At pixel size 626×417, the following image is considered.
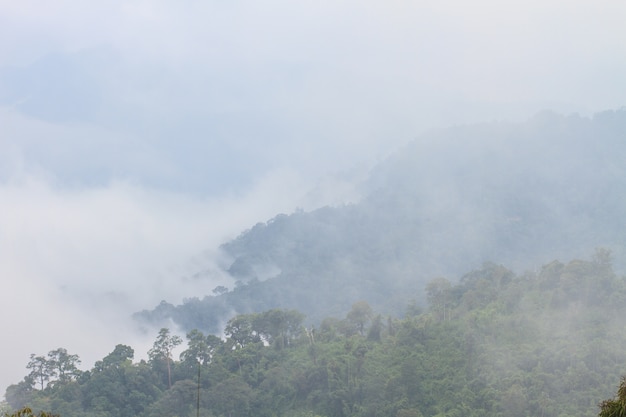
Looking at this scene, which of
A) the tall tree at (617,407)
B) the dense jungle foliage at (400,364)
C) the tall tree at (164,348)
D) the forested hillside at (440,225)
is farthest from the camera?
the forested hillside at (440,225)

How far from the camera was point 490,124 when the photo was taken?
4058 inches

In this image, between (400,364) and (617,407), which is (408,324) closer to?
(400,364)

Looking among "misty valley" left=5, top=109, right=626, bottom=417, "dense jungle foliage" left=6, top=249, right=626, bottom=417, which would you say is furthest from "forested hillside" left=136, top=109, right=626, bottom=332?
"dense jungle foliage" left=6, top=249, right=626, bottom=417

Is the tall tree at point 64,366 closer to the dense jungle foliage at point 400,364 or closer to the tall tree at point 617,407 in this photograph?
the dense jungle foliage at point 400,364

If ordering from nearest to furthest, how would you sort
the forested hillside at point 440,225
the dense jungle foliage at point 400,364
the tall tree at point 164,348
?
the dense jungle foliage at point 400,364, the tall tree at point 164,348, the forested hillside at point 440,225

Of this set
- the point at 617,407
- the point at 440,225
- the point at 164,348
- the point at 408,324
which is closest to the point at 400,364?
the point at 408,324

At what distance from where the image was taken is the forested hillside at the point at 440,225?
73500mm

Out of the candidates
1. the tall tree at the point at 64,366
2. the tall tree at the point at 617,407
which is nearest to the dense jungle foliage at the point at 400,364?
the tall tree at the point at 64,366

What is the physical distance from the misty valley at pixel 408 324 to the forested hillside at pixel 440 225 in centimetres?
23

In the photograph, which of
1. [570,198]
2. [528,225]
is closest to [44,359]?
[528,225]

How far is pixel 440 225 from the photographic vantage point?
271ft

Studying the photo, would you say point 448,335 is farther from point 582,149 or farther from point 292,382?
point 582,149

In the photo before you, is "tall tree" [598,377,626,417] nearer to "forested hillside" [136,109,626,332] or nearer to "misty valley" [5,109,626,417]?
"misty valley" [5,109,626,417]

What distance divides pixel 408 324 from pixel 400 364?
322cm
